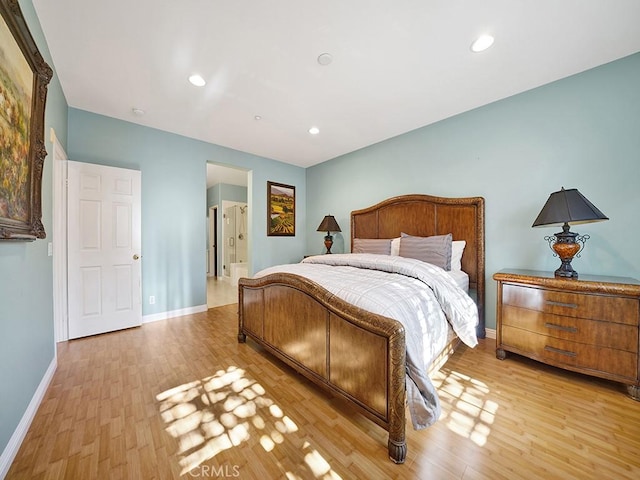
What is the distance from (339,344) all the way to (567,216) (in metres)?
1.95

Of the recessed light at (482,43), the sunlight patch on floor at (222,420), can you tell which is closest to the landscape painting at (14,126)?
the sunlight patch on floor at (222,420)

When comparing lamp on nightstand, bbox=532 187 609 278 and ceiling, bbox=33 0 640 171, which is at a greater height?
ceiling, bbox=33 0 640 171

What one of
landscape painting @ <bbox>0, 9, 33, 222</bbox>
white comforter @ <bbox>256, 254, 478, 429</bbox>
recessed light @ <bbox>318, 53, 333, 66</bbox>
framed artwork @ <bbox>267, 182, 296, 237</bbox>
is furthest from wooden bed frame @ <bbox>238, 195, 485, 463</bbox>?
framed artwork @ <bbox>267, 182, 296, 237</bbox>

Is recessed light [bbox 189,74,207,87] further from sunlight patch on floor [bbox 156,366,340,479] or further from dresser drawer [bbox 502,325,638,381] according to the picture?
dresser drawer [bbox 502,325,638,381]

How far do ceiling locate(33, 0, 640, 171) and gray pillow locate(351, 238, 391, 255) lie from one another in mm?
1546

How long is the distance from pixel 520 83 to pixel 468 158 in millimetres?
761

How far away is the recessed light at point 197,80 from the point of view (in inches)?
86.4

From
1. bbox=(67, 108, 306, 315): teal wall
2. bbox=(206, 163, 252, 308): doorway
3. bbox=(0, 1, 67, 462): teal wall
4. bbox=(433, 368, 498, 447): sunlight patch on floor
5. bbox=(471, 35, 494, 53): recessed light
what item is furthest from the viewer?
bbox=(206, 163, 252, 308): doorway

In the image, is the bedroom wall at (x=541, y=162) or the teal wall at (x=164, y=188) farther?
the teal wall at (x=164, y=188)

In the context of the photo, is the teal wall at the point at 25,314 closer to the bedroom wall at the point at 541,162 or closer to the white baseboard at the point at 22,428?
the white baseboard at the point at 22,428

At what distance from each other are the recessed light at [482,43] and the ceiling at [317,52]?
0.14 ft

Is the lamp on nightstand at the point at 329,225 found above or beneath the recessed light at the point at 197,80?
beneath

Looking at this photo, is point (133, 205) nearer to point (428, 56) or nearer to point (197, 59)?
point (197, 59)

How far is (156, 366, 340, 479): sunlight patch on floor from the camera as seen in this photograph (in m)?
1.22
